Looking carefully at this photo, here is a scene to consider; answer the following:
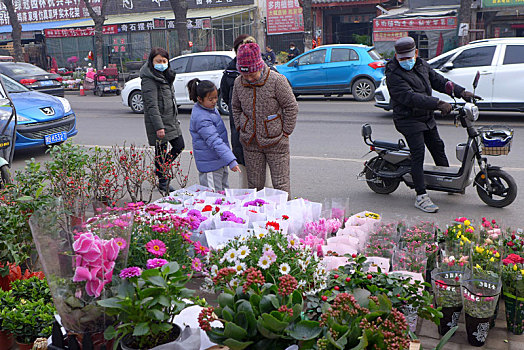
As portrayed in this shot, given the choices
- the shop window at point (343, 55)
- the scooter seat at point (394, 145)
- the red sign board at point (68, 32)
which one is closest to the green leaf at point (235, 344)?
the scooter seat at point (394, 145)

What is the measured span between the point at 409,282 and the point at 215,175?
291 centimetres

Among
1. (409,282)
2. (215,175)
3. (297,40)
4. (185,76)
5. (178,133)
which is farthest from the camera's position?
(297,40)

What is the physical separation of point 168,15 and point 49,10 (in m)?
10.7

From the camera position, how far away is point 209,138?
5.30 m

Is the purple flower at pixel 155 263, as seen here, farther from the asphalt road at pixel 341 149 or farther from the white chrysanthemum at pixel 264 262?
the asphalt road at pixel 341 149

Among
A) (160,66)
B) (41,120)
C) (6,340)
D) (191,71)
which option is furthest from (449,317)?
(191,71)

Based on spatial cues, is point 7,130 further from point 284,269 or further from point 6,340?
point 284,269

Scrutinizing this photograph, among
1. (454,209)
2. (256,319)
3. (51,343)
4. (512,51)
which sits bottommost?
(454,209)

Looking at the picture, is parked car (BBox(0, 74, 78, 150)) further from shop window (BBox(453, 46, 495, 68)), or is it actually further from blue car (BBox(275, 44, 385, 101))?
shop window (BBox(453, 46, 495, 68))

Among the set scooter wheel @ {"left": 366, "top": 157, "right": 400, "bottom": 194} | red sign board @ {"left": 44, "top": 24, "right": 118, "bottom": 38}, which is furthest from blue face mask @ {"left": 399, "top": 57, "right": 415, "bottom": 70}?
red sign board @ {"left": 44, "top": 24, "right": 118, "bottom": 38}

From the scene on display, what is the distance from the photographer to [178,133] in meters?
6.59

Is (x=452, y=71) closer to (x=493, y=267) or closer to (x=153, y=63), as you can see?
(x=153, y=63)

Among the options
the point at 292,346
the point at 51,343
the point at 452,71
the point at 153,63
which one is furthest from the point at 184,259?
the point at 452,71

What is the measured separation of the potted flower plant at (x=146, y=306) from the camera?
2.31 m
